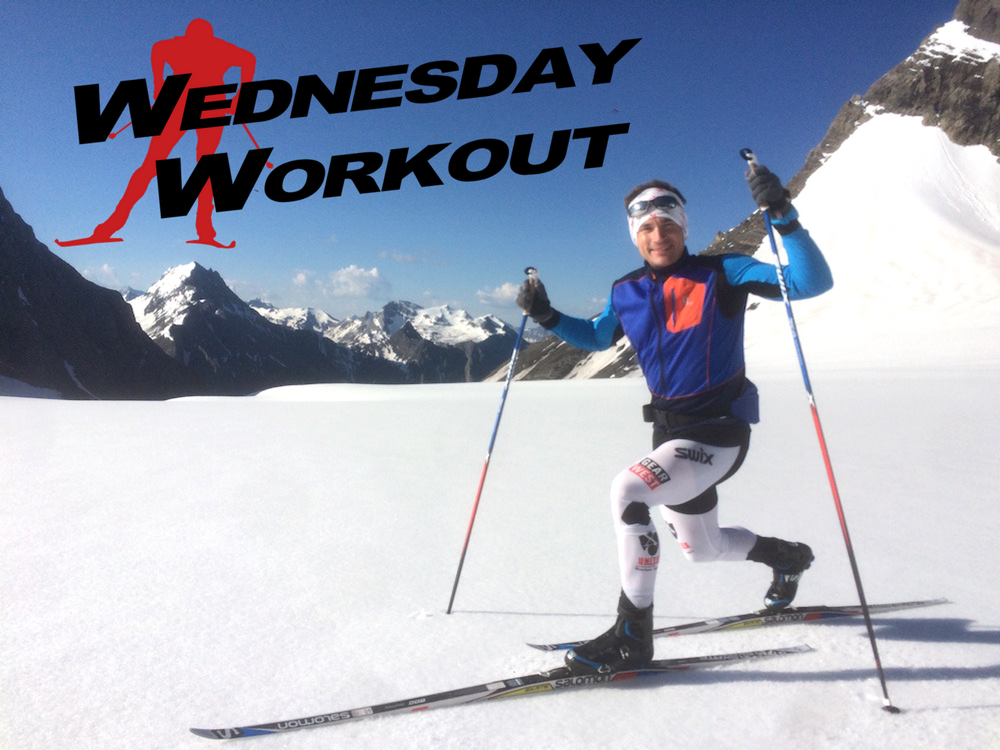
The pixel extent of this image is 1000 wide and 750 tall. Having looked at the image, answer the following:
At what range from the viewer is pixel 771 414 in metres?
11.5

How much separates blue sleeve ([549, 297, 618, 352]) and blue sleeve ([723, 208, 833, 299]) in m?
0.93

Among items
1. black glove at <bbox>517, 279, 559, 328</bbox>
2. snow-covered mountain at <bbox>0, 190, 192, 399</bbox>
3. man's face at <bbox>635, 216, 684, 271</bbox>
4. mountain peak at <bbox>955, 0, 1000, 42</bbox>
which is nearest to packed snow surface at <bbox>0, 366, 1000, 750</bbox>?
black glove at <bbox>517, 279, 559, 328</bbox>

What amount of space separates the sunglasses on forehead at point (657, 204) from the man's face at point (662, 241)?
0.24 feet

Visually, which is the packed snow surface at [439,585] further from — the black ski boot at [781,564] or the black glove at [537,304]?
the black glove at [537,304]

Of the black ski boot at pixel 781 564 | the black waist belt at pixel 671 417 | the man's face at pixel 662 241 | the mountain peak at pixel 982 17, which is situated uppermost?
the mountain peak at pixel 982 17

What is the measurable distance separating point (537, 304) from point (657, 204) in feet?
3.41

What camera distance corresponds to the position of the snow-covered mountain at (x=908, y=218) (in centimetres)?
4312

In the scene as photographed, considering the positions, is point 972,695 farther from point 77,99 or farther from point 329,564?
point 77,99

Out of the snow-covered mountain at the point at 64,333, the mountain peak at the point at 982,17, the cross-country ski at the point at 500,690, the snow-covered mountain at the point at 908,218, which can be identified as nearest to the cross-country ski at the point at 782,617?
the cross-country ski at the point at 500,690

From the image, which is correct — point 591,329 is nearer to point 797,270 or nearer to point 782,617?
point 797,270

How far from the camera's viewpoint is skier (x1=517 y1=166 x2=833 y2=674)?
3.18 m

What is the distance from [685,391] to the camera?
3.44 meters

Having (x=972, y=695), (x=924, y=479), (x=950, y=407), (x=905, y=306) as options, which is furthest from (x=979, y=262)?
(x=972, y=695)

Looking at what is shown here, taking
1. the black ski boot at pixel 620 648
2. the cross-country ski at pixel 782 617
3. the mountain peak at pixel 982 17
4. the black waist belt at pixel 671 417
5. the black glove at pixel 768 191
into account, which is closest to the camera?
the black ski boot at pixel 620 648
